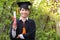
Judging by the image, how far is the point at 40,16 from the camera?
5.71 m

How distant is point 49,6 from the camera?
5848mm

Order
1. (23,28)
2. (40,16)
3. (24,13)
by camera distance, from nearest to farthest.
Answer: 1. (24,13)
2. (23,28)
3. (40,16)

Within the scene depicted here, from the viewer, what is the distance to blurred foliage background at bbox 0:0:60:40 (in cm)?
527

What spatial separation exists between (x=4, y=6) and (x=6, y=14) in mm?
196

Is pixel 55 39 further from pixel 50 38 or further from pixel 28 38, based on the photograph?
pixel 28 38

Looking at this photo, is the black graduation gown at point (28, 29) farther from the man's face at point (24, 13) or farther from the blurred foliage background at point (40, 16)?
the blurred foliage background at point (40, 16)

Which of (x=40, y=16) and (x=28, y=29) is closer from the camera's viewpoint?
(x=28, y=29)

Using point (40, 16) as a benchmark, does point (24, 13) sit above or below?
above

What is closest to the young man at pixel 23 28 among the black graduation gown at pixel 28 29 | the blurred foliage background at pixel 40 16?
the black graduation gown at pixel 28 29

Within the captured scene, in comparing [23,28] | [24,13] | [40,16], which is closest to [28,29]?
[23,28]

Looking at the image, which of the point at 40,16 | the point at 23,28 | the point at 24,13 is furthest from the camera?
the point at 40,16

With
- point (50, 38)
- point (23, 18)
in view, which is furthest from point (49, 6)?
point (23, 18)

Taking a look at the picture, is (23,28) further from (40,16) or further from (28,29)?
(40,16)

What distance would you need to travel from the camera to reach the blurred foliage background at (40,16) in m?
5.27
